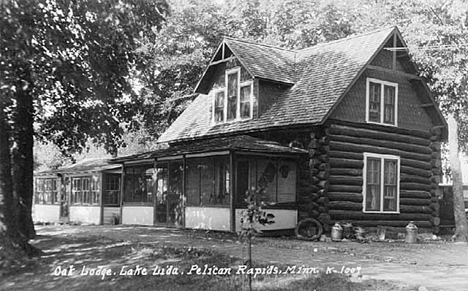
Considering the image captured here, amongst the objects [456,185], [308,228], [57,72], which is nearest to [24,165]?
[57,72]

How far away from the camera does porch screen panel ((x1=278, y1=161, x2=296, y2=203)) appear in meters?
21.9

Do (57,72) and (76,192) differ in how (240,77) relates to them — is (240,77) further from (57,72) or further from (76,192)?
(76,192)

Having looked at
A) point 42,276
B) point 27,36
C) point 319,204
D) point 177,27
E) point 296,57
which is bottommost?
point 42,276

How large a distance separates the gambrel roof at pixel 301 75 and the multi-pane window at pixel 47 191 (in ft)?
41.7

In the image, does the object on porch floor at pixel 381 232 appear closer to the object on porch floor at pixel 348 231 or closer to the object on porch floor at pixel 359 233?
the object on porch floor at pixel 359 233

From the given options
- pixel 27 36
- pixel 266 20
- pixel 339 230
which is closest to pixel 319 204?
pixel 339 230

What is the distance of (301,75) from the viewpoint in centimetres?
2473

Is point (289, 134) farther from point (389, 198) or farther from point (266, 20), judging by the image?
point (266, 20)

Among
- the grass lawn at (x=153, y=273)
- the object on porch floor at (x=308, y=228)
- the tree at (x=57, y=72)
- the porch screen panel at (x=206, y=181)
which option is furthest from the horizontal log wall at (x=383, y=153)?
the grass lawn at (x=153, y=273)

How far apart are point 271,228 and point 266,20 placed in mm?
20796

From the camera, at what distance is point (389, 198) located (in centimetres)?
2325

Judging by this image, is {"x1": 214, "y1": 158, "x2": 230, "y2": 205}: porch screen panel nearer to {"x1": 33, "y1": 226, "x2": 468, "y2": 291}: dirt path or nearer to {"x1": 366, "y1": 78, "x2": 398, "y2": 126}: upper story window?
{"x1": 33, "y1": 226, "x2": 468, "y2": 291}: dirt path

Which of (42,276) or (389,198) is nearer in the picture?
(42,276)

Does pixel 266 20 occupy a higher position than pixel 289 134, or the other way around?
pixel 266 20
